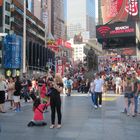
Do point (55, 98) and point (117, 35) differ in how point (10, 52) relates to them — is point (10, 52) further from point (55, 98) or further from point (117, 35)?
point (55, 98)

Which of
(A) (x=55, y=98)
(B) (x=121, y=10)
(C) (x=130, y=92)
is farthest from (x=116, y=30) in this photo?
(A) (x=55, y=98)

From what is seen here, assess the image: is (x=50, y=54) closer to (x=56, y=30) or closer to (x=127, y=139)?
(x=56, y=30)

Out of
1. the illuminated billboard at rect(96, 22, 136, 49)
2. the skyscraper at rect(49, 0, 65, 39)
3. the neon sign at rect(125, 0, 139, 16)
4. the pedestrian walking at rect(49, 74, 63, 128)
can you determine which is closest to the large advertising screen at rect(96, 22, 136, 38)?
the illuminated billboard at rect(96, 22, 136, 49)

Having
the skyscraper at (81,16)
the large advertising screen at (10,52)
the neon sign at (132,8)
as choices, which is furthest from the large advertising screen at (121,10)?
the skyscraper at (81,16)

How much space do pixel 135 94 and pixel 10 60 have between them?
62620 mm

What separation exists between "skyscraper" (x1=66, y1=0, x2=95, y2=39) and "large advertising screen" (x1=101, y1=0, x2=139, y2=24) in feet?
347

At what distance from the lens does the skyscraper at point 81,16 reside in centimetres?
17638

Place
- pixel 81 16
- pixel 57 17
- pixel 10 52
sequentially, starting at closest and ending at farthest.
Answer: pixel 10 52, pixel 57 17, pixel 81 16

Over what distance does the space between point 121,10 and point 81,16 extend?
123523 millimetres

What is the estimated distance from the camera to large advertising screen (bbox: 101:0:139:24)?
197 feet

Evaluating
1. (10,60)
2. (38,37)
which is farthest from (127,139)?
(38,37)

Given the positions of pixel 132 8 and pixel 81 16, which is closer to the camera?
pixel 132 8

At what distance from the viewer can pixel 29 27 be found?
10100 centimetres

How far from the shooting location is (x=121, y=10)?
60938 mm
